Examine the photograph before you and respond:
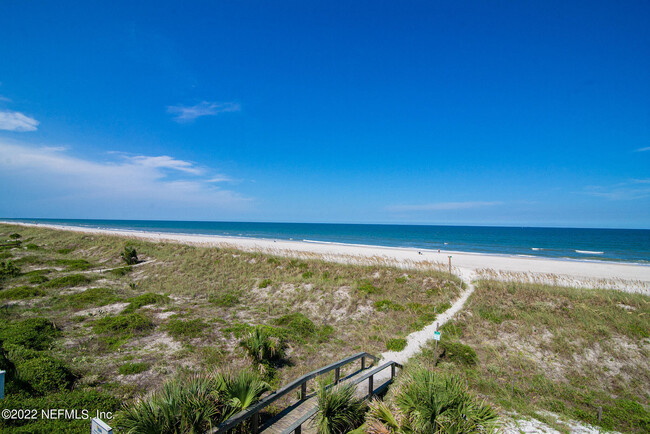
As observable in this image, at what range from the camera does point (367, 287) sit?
17.8 meters

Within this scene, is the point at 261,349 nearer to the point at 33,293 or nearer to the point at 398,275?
the point at 398,275

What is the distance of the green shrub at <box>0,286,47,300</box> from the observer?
14920mm

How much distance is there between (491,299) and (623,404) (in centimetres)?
733

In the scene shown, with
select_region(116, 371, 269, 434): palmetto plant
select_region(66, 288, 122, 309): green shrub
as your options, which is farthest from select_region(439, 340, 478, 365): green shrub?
select_region(66, 288, 122, 309): green shrub

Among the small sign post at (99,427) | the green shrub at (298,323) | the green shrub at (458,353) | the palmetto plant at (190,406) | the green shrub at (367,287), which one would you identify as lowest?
the green shrub at (298,323)

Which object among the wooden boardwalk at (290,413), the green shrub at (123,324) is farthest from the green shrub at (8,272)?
the wooden boardwalk at (290,413)

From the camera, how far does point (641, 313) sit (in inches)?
490

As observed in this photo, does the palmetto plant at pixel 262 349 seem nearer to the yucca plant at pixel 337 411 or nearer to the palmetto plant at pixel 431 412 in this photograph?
the yucca plant at pixel 337 411

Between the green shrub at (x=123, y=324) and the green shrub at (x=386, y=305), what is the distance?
10855mm

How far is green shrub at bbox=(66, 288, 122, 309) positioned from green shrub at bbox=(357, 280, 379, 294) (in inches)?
542

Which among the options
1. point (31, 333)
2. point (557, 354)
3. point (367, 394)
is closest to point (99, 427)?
point (367, 394)

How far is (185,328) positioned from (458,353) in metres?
11.0

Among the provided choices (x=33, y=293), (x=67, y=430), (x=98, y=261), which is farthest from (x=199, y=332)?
(x=98, y=261)

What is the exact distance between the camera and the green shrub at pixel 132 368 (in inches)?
337
